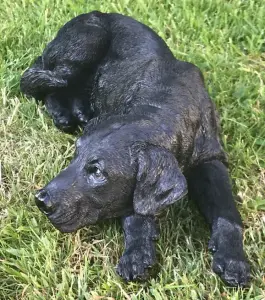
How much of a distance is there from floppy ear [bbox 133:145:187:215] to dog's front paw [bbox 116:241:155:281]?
242 millimetres

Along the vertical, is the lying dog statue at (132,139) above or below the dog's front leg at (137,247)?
above

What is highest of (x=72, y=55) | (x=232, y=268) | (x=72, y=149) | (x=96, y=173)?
(x=96, y=173)

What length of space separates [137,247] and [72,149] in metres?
0.95

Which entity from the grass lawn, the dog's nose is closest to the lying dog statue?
the dog's nose

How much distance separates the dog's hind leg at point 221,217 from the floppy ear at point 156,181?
0.36m

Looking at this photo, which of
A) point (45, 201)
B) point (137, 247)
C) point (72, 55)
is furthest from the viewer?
point (72, 55)

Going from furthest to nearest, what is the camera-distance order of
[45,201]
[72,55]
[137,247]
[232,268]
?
[72,55], [137,247], [232,268], [45,201]

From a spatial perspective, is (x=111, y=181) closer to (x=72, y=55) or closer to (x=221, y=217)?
(x=221, y=217)

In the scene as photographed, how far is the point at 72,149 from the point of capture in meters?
3.53

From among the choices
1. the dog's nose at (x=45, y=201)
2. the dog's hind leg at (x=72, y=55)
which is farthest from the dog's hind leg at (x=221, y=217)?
the dog's hind leg at (x=72, y=55)

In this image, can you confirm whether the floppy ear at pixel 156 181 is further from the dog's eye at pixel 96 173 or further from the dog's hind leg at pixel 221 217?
the dog's hind leg at pixel 221 217

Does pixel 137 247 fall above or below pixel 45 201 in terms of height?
below

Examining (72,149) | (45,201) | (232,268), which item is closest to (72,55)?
(72,149)

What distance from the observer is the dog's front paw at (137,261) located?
269cm
